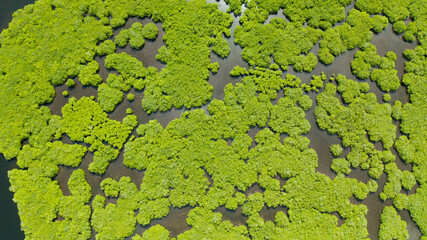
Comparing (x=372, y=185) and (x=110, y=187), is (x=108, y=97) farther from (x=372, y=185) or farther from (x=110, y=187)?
(x=372, y=185)

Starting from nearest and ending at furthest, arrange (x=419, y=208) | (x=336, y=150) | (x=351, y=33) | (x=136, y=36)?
(x=419, y=208), (x=336, y=150), (x=136, y=36), (x=351, y=33)

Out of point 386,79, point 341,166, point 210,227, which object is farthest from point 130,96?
point 386,79

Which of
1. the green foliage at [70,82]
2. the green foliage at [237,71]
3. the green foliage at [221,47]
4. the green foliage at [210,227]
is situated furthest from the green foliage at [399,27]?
the green foliage at [70,82]

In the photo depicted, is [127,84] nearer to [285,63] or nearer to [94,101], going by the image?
[94,101]

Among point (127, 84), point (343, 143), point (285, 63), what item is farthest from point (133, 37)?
point (343, 143)

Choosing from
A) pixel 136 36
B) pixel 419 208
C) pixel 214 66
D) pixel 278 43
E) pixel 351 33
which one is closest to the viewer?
pixel 419 208

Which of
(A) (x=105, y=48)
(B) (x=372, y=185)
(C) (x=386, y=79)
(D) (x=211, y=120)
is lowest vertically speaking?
(B) (x=372, y=185)

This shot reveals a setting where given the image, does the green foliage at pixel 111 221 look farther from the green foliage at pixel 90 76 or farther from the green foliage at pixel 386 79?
the green foliage at pixel 386 79
